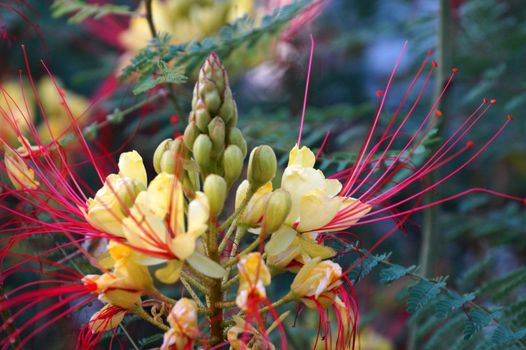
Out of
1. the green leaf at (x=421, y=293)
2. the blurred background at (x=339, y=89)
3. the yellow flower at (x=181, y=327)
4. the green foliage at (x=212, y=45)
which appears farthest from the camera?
the blurred background at (x=339, y=89)

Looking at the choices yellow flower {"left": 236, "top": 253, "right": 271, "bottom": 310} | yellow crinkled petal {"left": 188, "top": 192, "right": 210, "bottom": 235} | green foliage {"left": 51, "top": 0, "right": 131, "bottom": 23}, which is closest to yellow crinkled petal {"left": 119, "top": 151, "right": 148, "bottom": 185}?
yellow crinkled petal {"left": 188, "top": 192, "right": 210, "bottom": 235}

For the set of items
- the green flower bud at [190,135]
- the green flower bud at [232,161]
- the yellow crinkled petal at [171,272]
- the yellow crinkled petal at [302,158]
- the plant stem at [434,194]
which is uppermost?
the green flower bud at [190,135]

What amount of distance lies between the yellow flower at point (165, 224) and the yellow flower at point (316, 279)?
0.78 ft

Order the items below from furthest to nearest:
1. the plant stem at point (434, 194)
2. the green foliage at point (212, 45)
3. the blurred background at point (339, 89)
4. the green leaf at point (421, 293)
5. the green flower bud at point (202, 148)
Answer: the plant stem at point (434, 194) < the blurred background at point (339, 89) < the green foliage at point (212, 45) < the green leaf at point (421, 293) < the green flower bud at point (202, 148)

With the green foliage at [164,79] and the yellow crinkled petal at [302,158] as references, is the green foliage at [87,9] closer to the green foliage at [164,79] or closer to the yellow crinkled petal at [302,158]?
the green foliage at [164,79]

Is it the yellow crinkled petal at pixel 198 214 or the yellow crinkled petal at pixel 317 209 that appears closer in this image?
the yellow crinkled petal at pixel 198 214

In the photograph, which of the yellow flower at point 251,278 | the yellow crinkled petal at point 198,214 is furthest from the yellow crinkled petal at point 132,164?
the yellow flower at point 251,278

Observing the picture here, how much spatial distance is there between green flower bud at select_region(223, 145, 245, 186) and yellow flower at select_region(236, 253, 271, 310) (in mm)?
197

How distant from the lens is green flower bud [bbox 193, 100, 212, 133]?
1508 millimetres

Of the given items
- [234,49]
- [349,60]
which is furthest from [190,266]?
[349,60]

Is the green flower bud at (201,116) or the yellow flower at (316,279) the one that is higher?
the green flower bud at (201,116)

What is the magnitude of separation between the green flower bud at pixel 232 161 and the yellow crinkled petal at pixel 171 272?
0.22 m

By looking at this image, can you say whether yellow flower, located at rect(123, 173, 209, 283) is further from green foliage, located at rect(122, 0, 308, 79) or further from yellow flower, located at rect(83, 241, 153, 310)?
green foliage, located at rect(122, 0, 308, 79)

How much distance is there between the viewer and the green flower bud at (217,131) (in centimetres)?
151
